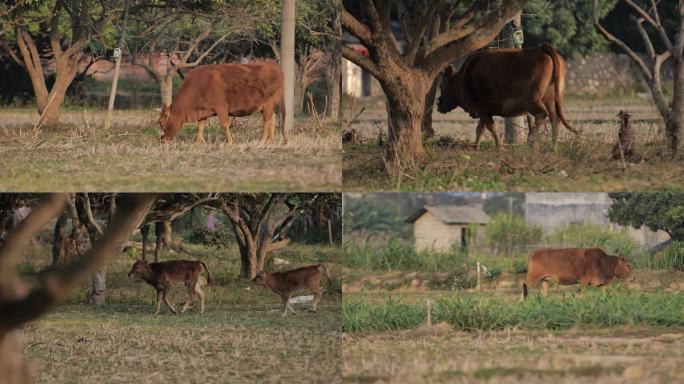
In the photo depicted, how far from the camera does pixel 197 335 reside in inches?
629

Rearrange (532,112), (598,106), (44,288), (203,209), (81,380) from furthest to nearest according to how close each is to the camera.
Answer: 1. (598,106)
2. (203,209)
3. (532,112)
4. (81,380)
5. (44,288)

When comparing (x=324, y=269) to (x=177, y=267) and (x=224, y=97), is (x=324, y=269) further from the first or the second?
(x=224, y=97)

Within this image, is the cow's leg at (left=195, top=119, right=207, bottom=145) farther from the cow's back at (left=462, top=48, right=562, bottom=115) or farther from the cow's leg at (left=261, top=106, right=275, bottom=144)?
the cow's back at (left=462, top=48, right=562, bottom=115)

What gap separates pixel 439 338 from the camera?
14.0 meters

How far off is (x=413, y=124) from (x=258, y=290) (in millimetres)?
6063

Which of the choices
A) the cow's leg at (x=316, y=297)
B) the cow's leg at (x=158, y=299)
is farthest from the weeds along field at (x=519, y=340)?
the cow's leg at (x=158, y=299)

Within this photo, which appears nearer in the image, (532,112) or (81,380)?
(81,380)

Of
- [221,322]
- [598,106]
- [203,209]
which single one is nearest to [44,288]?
[221,322]

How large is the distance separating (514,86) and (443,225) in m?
4.02

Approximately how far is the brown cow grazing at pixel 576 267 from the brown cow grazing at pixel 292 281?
359cm

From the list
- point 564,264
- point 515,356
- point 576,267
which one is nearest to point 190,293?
point 564,264

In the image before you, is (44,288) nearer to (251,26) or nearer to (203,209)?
(251,26)

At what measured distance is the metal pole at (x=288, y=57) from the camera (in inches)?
657

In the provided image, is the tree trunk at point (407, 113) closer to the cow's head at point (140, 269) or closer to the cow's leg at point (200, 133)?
the cow's leg at point (200, 133)
